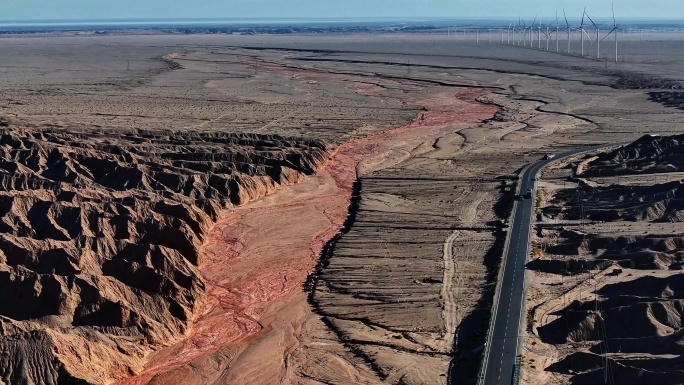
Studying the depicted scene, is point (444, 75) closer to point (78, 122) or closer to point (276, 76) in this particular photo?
point (276, 76)

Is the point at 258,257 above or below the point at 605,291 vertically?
below

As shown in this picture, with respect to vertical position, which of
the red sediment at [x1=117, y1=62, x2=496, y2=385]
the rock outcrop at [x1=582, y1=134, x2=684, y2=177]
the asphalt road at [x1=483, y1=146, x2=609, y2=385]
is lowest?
the red sediment at [x1=117, y1=62, x2=496, y2=385]

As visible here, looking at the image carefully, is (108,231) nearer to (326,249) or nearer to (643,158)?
(326,249)

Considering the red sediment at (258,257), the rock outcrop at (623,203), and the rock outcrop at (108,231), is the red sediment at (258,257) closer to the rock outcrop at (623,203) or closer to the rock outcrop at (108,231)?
the rock outcrop at (108,231)

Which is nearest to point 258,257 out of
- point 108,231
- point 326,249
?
point 326,249

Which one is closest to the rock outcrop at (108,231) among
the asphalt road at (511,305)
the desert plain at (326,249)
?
the desert plain at (326,249)

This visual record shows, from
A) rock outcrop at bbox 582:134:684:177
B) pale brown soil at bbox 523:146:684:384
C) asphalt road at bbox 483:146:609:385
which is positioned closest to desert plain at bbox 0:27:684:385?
pale brown soil at bbox 523:146:684:384

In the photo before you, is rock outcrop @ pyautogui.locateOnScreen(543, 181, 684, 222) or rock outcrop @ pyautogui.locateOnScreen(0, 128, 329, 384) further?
rock outcrop @ pyautogui.locateOnScreen(543, 181, 684, 222)

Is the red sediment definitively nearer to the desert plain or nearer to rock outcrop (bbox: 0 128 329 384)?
the desert plain
